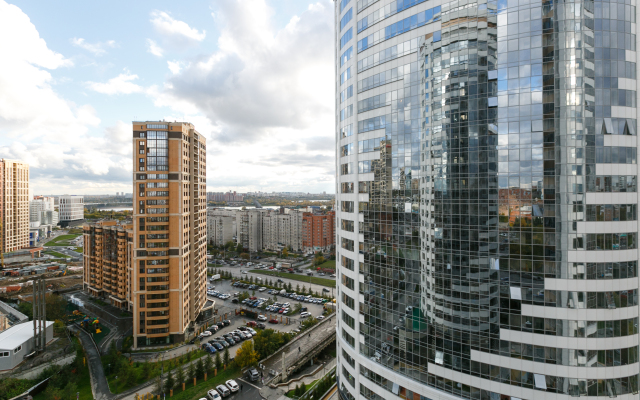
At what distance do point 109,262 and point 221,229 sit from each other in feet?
227

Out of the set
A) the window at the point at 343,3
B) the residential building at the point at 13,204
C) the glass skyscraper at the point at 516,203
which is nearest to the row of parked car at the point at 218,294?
the glass skyscraper at the point at 516,203

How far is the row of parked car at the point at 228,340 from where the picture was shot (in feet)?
156

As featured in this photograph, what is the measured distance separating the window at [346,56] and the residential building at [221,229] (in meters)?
111

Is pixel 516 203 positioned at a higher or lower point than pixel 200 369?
higher

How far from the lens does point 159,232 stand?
157 ft

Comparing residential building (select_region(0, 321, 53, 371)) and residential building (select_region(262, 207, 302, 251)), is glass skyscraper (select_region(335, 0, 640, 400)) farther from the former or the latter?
residential building (select_region(262, 207, 302, 251))

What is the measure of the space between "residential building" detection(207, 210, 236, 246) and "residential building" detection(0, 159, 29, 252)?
214 feet

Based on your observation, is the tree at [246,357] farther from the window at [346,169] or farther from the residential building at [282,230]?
the residential building at [282,230]

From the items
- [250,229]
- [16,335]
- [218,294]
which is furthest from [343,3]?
[250,229]

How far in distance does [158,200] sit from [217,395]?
95.0ft

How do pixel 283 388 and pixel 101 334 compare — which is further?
pixel 101 334

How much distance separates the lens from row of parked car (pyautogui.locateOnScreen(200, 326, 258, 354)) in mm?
47456

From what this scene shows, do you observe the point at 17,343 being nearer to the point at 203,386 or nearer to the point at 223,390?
the point at 203,386

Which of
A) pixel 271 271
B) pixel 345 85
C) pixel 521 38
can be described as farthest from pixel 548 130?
pixel 271 271
